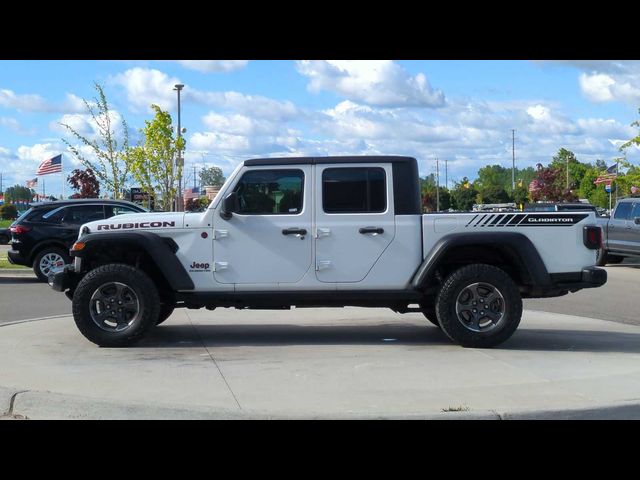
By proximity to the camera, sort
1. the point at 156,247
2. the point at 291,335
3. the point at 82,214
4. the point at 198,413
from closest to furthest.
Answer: the point at 198,413
the point at 156,247
the point at 291,335
the point at 82,214

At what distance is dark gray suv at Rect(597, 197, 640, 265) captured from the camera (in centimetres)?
2161

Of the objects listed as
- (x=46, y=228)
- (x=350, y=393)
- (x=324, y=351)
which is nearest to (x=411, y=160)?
(x=324, y=351)

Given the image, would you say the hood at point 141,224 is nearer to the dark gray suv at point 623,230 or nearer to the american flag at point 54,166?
the dark gray suv at point 623,230

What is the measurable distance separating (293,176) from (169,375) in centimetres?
→ 272

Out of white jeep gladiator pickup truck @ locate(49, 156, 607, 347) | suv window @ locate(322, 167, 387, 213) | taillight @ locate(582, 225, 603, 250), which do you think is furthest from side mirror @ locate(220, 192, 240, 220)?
taillight @ locate(582, 225, 603, 250)

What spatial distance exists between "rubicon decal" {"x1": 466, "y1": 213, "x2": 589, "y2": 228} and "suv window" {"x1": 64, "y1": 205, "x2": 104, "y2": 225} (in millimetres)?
11488

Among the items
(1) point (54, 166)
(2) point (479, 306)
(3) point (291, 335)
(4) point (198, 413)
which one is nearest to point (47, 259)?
(3) point (291, 335)

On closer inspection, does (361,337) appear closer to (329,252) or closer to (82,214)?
(329,252)

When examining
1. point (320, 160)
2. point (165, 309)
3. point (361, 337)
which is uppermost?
point (320, 160)

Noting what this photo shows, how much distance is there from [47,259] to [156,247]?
10.0 metres

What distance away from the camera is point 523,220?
9109 mm

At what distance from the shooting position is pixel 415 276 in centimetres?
914

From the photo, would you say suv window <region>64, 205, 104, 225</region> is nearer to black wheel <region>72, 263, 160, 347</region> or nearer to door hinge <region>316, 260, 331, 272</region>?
black wheel <region>72, 263, 160, 347</region>
